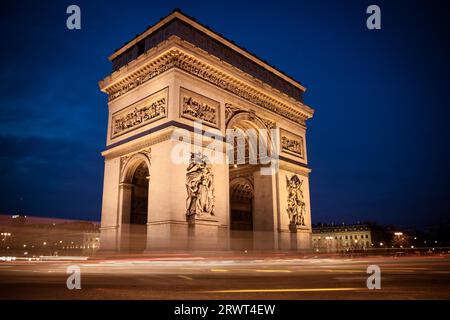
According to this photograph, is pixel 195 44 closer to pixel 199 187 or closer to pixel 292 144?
pixel 199 187

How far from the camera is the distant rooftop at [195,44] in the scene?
55.3 feet

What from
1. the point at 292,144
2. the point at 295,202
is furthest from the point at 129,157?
the point at 292,144

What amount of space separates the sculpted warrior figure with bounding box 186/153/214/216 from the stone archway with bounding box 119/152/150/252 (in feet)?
7.81

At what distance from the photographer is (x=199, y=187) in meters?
15.4

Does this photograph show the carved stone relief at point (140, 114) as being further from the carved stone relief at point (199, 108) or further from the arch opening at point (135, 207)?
the arch opening at point (135, 207)

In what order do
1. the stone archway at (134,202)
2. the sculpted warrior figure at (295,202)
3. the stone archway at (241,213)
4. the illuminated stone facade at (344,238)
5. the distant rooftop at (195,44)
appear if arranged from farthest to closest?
the illuminated stone facade at (344,238) < the stone archway at (241,213) < the sculpted warrior figure at (295,202) < the distant rooftop at (195,44) < the stone archway at (134,202)

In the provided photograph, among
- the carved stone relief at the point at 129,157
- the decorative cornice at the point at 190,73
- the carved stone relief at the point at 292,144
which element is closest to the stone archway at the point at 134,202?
the carved stone relief at the point at 129,157

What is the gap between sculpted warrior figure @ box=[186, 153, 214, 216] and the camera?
15.0 m

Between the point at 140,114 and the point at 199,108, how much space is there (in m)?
3.14

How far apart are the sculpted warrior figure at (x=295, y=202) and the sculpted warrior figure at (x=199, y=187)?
709cm

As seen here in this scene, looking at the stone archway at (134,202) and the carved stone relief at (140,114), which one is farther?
the stone archway at (134,202)

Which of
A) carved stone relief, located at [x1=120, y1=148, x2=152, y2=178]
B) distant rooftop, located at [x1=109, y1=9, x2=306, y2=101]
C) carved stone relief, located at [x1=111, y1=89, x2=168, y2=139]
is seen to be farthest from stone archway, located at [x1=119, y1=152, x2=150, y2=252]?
distant rooftop, located at [x1=109, y1=9, x2=306, y2=101]

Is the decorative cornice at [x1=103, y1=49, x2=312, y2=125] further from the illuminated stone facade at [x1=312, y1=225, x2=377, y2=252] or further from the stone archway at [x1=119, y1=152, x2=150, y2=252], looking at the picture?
the illuminated stone facade at [x1=312, y1=225, x2=377, y2=252]
